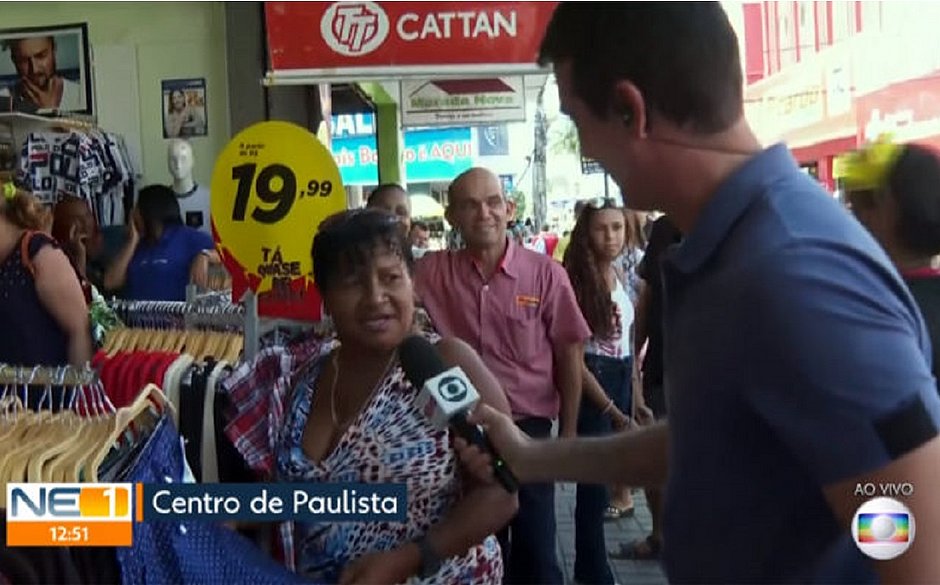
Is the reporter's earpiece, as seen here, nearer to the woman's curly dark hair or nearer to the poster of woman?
the woman's curly dark hair

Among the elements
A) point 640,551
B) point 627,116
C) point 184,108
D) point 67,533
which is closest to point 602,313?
point 640,551

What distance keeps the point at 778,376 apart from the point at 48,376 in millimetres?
1850

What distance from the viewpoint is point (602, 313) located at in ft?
15.2

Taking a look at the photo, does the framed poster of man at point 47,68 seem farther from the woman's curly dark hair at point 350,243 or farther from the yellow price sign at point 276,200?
the woman's curly dark hair at point 350,243

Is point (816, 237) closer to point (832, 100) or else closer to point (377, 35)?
point (377, 35)

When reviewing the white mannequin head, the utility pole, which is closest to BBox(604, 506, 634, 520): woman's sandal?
the white mannequin head

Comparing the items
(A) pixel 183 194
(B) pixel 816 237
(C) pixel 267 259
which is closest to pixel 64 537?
(C) pixel 267 259

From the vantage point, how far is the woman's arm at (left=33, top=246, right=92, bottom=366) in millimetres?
3018

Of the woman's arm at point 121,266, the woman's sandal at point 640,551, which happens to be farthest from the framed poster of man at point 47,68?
the woman's sandal at point 640,551

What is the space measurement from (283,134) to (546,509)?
1582mm

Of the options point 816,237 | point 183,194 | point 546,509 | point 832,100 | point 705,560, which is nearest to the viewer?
point 816,237

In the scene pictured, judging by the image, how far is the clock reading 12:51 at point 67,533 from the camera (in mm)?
1879

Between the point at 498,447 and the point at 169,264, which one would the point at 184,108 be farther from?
the point at 498,447

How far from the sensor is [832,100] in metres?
9.39
